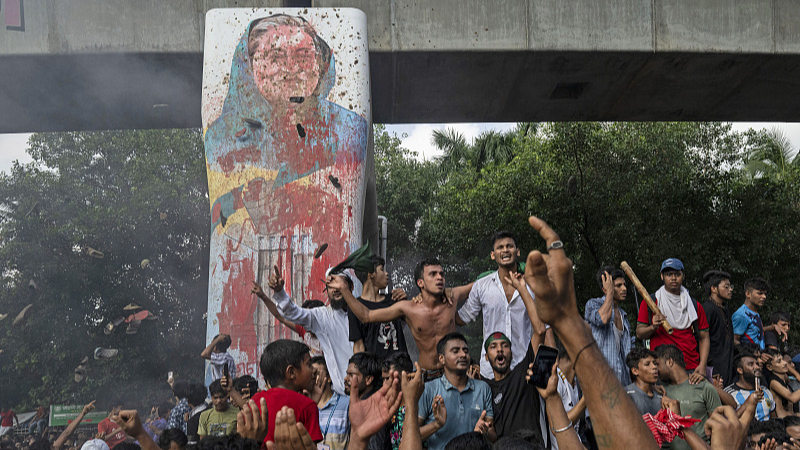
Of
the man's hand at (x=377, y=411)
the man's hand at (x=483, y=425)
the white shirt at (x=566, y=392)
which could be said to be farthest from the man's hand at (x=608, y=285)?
the man's hand at (x=377, y=411)

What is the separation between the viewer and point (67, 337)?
21094 mm

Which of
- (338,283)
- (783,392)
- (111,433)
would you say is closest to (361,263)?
(338,283)

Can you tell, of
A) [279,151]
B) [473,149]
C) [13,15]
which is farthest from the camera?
[473,149]

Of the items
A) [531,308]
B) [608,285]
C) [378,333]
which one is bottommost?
[378,333]

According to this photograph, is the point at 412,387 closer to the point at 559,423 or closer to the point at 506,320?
the point at 559,423

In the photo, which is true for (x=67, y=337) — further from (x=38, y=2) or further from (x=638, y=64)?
(x=638, y=64)

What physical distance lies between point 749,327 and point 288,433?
6.36m

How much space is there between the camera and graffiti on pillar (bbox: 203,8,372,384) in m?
8.72

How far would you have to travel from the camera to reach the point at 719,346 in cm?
748

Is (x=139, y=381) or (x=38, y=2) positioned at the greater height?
(x=38, y=2)

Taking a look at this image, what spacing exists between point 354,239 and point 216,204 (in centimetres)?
171

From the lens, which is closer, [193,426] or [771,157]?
[193,426]

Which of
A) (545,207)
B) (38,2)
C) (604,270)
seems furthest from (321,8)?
(545,207)

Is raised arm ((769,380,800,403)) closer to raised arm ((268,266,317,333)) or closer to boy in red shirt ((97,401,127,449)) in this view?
raised arm ((268,266,317,333))
